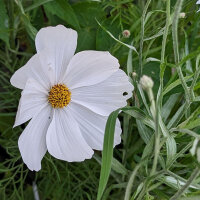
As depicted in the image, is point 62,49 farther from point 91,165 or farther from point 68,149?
point 91,165

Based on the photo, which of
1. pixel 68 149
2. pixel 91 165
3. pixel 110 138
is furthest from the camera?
pixel 91 165

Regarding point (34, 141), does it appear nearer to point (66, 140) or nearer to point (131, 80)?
point (66, 140)

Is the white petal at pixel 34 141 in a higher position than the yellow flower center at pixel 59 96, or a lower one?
lower

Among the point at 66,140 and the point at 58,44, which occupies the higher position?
the point at 58,44

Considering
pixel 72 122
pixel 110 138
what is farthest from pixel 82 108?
pixel 110 138

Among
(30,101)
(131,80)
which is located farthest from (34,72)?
(131,80)
